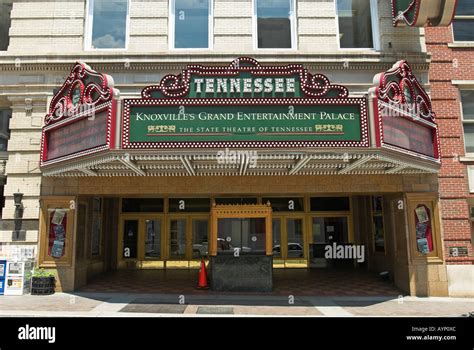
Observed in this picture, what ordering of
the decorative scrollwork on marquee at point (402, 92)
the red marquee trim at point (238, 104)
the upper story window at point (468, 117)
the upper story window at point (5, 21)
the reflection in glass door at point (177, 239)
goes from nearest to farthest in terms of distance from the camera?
1. the red marquee trim at point (238, 104)
2. the decorative scrollwork on marquee at point (402, 92)
3. the upper story window at point (468, 117)
4. the upper story window at point (5, 21)
5. the reflection in glass door at point (177, 239)

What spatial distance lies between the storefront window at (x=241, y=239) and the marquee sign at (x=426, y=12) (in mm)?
7668

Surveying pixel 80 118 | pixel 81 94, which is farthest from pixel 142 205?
pixel 80 118

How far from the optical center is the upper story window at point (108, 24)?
13.3 m

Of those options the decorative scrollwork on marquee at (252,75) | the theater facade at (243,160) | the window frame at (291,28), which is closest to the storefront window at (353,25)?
the window frame at (291,28)

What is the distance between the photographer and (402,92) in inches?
406

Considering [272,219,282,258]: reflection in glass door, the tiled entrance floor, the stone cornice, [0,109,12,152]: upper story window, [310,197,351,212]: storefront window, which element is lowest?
the tiled entrance floor

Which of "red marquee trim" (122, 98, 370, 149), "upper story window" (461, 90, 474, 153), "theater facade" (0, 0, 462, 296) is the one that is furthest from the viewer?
"upper story window" (461, 90, 474, 153)

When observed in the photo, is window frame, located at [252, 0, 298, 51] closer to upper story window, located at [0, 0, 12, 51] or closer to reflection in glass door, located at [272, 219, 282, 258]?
reflection in glass door, located at [272, 219, 282, 258]

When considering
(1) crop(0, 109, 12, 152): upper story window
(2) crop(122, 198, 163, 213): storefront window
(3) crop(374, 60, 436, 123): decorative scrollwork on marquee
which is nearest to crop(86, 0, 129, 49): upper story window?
(1) crop(0, 109, 12, 152): upper story window

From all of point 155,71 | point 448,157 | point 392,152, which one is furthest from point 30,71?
point 448,157

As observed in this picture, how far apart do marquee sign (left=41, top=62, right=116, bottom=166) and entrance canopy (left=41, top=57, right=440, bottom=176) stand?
34 mm

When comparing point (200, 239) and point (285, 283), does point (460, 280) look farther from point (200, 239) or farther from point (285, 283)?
point (200, 239)

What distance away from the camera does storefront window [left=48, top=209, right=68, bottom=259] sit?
11.8 meters

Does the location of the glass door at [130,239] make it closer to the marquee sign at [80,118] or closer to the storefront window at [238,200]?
the storefront window at [238,200]
